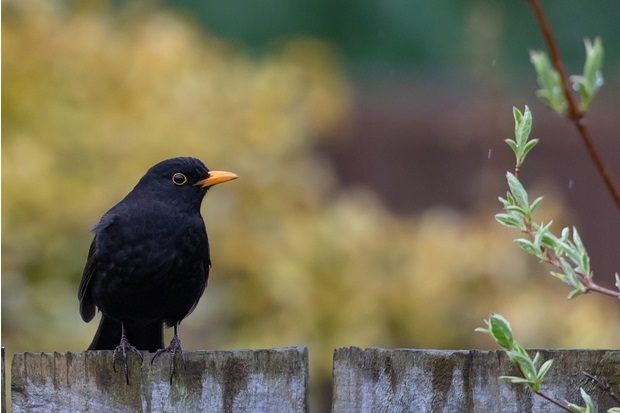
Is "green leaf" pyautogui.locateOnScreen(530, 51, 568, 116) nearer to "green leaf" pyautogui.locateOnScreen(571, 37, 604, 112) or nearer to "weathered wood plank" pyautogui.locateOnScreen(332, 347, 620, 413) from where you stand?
"green leaf" pyautogui.locateOnScreen(571, 37, 604, 112)

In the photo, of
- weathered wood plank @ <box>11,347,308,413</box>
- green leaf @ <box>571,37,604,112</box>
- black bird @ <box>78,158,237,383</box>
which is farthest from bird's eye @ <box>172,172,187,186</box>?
green leaf @ <box>571,37,604,112</box>

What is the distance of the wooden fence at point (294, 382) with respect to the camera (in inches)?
104

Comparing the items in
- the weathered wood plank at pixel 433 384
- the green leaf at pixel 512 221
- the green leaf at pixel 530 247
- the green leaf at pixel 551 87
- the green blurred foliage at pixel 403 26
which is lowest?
the weathered wood plank at pixel 433 384

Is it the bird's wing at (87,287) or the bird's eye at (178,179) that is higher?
the bird's eye at (178,179)

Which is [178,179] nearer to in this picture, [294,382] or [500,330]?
[294,382]

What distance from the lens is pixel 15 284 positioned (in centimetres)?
584

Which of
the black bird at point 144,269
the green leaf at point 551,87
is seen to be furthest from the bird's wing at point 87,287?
the green leaf at point 551,87

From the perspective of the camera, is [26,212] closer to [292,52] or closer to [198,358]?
[292,52]

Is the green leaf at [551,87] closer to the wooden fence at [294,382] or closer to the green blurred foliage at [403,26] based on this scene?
the wooden fence at [294,382]

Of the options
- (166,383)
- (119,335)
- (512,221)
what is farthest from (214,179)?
(512,221)

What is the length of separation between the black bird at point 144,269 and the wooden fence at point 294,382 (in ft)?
3.86

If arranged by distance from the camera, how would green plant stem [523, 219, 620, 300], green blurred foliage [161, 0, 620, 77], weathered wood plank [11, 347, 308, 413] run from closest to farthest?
green plant stem [523, 219, 620, 300] < weathered wood plank [11, 347, 308, 413] < green blurred foliage [161, 0, 620, 77]

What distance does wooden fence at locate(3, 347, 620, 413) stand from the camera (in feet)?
8.70

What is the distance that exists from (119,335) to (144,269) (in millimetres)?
378
